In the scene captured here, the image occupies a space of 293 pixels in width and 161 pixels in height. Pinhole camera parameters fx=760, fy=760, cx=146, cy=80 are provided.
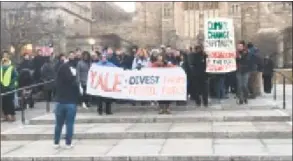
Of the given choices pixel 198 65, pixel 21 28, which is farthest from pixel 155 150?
pixel 21 28

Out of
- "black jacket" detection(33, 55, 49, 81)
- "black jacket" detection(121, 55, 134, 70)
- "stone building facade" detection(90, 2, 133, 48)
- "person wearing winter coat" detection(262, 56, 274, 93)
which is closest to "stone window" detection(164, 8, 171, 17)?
"stone building facade" detection(90, 2, 133, 48)

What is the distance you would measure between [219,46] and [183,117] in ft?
11.6

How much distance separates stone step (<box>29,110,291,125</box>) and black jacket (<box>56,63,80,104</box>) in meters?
4.07

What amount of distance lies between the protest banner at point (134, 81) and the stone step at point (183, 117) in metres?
0.63

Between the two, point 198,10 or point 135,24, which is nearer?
point 198,10

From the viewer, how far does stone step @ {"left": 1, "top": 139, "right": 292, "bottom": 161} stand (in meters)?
14.1

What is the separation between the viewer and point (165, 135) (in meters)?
16.8

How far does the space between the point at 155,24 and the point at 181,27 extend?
24.3 ft

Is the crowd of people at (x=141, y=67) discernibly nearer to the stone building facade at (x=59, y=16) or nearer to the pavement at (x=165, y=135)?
the pavement at (x=165, y=135)

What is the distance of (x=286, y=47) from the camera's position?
157 ft

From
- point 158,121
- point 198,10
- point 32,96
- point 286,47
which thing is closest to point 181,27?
point 198,10

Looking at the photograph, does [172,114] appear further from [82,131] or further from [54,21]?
[54,21]

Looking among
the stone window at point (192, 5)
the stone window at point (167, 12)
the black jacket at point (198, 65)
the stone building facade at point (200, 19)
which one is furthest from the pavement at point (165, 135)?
the stone window at point (167, 12)

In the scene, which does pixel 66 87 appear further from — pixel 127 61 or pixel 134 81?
pixel 127 61
